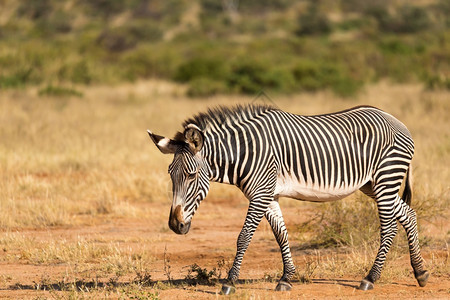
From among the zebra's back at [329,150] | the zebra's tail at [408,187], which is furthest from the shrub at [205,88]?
the zebra's back at [329,150]

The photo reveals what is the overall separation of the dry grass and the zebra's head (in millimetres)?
818

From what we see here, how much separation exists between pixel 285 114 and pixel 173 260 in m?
2.47

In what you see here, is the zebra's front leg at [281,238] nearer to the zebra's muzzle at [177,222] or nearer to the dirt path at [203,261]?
the dirt path at [203,261]

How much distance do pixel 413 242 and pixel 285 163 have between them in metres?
1.50

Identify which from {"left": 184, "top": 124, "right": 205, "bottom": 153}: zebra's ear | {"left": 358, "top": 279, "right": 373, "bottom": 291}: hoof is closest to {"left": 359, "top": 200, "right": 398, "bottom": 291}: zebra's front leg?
{"left": 358, "top": 279, "right": 373, "bottom": 291}: hoof

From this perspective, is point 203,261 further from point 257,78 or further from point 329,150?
A: point 257,78

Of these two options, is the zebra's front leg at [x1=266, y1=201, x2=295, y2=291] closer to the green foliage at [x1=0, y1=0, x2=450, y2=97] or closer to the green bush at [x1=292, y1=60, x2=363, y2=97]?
the green foliage at [x1=0, y1=0, x2=450, y2=97]

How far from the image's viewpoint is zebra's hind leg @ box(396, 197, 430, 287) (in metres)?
6.93

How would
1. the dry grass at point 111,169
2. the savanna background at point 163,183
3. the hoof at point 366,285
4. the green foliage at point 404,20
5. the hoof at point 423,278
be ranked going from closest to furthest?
the hoof at point 366,285
the hoof at point 423,278
the savanna background at point 163,183
the dry grass at point 111,169
the green foliage at point 404,20

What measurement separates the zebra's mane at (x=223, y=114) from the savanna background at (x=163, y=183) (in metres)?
0.27

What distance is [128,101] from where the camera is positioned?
2395 centimetres

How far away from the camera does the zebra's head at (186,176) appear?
6172 millimetres

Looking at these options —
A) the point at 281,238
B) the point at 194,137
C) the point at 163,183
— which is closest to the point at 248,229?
the point at 281,238

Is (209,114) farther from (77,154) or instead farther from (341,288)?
(77,154)
